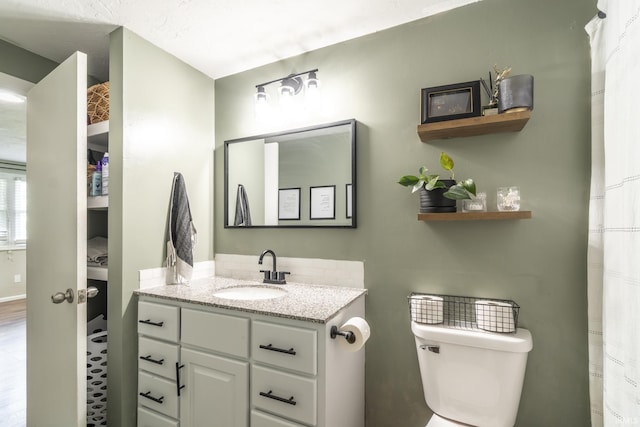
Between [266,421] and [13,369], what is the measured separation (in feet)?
9.36

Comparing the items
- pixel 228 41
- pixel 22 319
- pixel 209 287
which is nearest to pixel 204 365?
pixel 209 287

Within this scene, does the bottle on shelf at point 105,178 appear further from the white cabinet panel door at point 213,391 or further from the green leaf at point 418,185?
the green leaf at point 418,185

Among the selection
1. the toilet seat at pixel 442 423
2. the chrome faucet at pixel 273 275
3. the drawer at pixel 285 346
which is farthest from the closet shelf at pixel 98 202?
the toilet seat at pixel 442 423

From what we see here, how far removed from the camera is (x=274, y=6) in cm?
146

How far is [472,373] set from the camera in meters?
1.23

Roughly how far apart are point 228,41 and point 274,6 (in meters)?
0.41

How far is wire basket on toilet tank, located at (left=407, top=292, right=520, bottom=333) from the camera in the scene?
4.11ft

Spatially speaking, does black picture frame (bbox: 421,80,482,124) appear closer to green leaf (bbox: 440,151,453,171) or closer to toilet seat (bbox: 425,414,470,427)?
green leaf (bbox: 440,151,453,171)

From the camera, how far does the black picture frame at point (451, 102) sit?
1367 mm

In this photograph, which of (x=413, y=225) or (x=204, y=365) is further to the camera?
(x=413, y=225)

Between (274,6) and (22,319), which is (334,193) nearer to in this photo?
(274,6)
